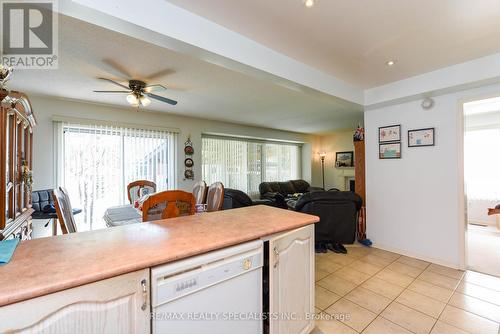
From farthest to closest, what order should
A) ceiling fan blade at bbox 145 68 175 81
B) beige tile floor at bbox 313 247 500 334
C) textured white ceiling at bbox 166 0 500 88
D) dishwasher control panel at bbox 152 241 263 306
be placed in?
1. ceiling fan blade at bbox 145 68 175 81
2. beige tile floor at bbox 313 247 500 334
3. textured white ceiling at bbox 166 0 500 88
4. dishwasher control panel at bbox 152 241 263 306

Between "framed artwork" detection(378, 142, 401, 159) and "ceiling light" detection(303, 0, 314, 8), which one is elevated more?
"ceiling light" detection(303, 0, 314, 8)

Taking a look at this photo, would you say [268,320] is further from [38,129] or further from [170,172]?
[38,129]

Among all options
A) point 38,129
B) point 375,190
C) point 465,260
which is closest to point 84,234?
point 38,129

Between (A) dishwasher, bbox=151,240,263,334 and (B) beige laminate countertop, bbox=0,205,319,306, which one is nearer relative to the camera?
(B) beige laminate countertop, bbox=0,205,319,306

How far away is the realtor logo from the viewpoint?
152cm

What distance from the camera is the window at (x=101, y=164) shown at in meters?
3.75

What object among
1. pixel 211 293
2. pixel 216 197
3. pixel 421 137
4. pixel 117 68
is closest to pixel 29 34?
pixel 117 68

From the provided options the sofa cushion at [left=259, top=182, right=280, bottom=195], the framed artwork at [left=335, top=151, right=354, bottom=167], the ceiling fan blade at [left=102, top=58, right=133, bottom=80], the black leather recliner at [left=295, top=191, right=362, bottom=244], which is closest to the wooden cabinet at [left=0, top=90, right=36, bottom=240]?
the ceiling fan blade at [left=102, top=58, right=133, bottom=80]

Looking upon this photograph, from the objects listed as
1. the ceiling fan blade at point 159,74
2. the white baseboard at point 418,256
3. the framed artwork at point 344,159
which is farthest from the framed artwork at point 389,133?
the framed artwork at point 344,159

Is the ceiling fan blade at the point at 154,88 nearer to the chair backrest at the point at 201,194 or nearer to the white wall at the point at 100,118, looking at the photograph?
the chair backrest at the point at 201,194

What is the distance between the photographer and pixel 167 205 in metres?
1.97

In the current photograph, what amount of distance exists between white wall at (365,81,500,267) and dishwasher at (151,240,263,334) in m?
2.90

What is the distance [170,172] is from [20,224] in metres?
2.97

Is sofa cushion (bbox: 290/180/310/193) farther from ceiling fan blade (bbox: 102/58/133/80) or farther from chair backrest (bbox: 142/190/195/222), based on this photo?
ceiling fan blade (bbox: 102/58/133/80)
